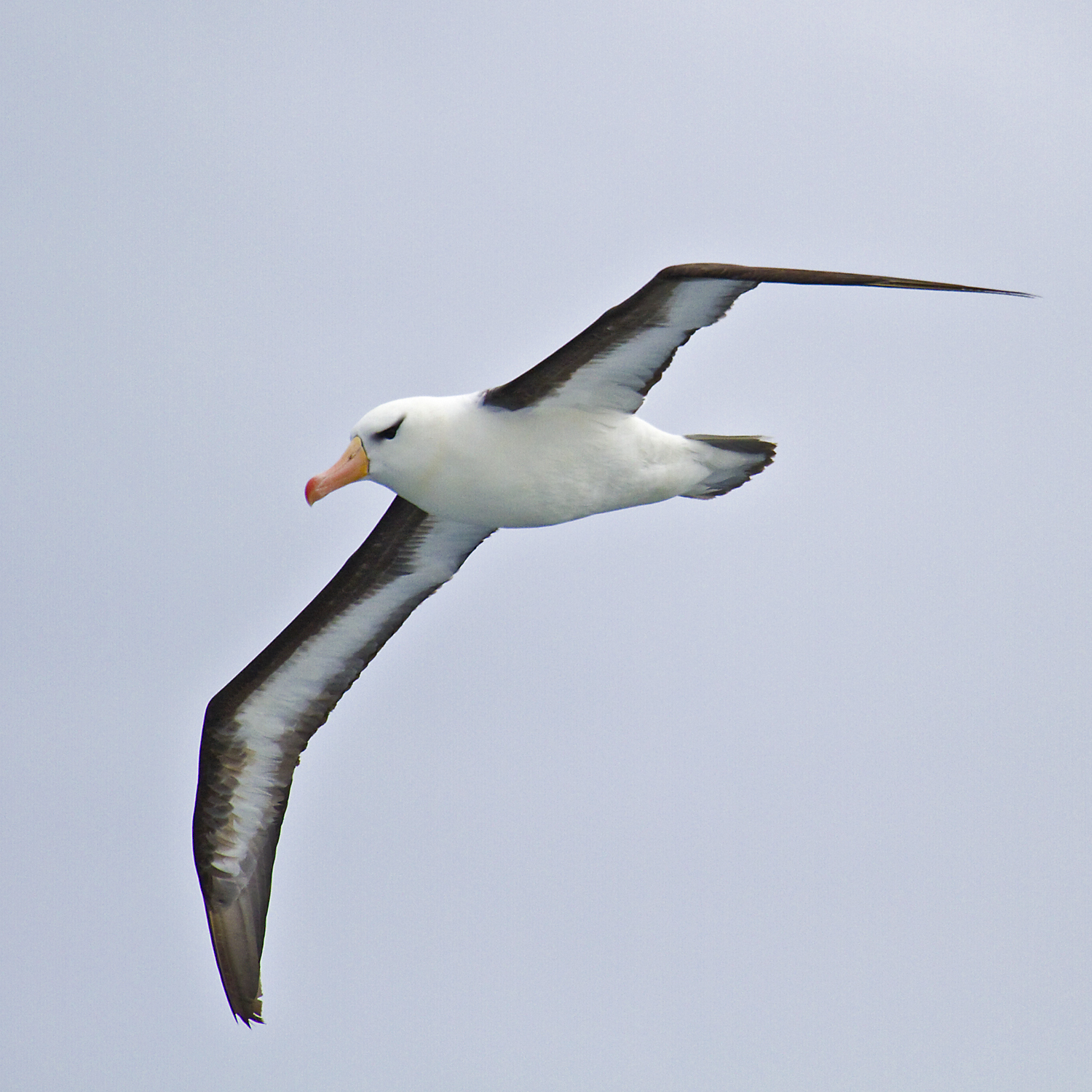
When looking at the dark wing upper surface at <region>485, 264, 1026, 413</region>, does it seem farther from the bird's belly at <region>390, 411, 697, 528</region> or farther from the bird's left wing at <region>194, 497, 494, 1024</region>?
the bird's left wing at <region>194, 497, 494, 1024</region>

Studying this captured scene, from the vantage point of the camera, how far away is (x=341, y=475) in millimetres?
10641

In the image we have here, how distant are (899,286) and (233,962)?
21.8 feet

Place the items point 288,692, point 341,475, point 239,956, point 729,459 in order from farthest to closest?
point 288,692 → point 239,956 → point 729,459 → point 341,475

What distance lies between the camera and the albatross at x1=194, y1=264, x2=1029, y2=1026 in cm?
1035

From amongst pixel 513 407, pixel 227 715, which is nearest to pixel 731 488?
pixel 513 407

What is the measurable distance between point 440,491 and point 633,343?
5.00ft

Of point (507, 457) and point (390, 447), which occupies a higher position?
point (390, 447)

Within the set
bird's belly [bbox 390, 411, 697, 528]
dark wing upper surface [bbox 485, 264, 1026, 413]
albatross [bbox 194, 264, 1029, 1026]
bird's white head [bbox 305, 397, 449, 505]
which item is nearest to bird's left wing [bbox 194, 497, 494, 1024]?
albatross [bbox 194, 264, 1029, 1026]

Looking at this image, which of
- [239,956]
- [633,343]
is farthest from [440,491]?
[239,956]

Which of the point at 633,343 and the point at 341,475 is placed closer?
the point at 633,343

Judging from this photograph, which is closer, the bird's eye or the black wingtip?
the black wingtip

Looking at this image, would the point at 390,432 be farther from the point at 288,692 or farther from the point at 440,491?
the point at 288,692

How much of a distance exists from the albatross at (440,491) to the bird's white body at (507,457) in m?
0.01

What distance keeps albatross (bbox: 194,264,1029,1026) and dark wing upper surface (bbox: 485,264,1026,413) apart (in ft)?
0.03
